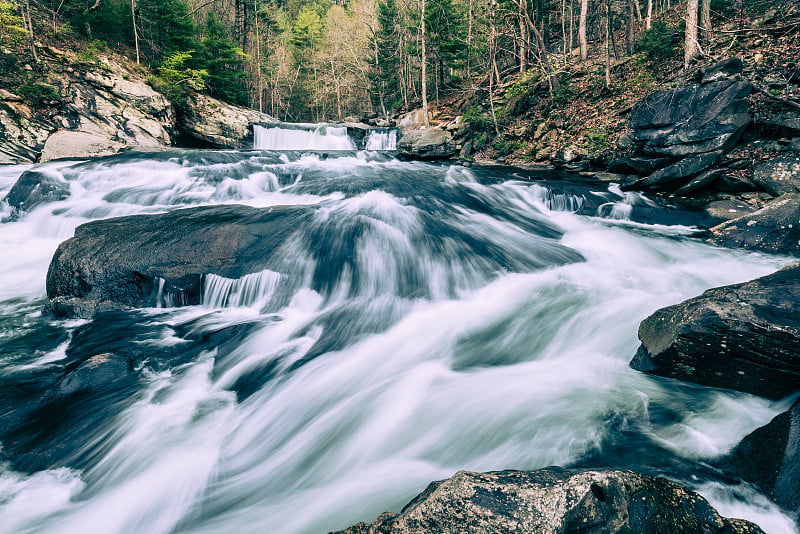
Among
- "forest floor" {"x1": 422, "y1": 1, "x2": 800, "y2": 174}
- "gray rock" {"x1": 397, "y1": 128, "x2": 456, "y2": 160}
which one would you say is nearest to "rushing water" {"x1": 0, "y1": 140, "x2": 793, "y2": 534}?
"forest floor" {"x1": 422, "y1": 1, "x2": 800, "y2": 174}

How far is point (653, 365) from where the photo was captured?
3.80 meters

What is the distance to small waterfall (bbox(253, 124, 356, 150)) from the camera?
82.9 feet

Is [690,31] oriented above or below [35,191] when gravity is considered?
above

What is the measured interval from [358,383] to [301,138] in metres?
24.3

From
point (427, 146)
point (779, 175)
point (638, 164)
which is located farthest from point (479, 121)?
point (779, 175)

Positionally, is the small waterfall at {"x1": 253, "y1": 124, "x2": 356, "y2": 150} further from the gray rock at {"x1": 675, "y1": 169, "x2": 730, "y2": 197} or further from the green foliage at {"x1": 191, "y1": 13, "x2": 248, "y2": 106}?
the gray rock at {"x1": 675, "y1": 169, "x2": 730, "y2": 197}

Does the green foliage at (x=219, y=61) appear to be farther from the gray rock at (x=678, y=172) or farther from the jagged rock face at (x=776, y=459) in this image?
the jagged rock face at (x=776, y=459)

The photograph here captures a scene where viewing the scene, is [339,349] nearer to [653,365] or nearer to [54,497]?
[54,497]

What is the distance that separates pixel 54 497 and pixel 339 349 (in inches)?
111

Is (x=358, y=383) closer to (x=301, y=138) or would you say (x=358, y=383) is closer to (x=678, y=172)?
(x=678, y=172)

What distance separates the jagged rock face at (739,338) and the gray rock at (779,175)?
6746 millimetres

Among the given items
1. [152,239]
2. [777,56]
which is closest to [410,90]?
[777,56]

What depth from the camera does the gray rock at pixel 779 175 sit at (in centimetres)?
832

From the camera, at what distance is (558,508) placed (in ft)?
5.42
